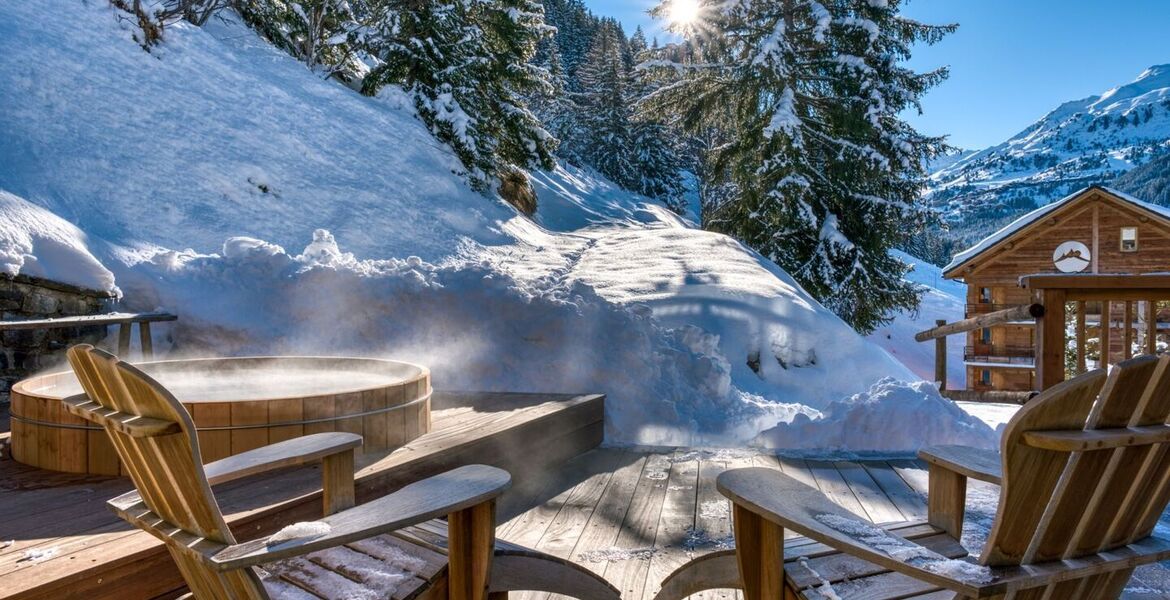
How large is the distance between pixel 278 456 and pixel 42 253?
13.9 ft

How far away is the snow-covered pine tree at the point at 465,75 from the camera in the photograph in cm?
1353

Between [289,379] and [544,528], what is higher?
[289,379]

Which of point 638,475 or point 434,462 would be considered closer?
point 434,462

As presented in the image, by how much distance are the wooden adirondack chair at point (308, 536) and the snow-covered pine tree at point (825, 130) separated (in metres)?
11.7

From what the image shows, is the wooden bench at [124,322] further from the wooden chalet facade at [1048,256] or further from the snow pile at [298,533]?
the wooden chalet facade at [1048,256]

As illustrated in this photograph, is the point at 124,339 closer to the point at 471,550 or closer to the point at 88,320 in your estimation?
the point at 88,320

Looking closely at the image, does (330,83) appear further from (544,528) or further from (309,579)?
(309,579)

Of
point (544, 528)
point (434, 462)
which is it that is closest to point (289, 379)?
point (434, 462)

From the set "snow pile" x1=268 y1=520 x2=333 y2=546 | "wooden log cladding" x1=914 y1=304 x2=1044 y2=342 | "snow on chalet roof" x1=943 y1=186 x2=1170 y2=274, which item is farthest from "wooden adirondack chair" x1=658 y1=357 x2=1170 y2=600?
"snow on chalet roof" x1=943 y1=186 x2=1170 y2=274

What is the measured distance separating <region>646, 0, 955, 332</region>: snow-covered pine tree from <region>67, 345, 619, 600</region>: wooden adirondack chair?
38.5 feet

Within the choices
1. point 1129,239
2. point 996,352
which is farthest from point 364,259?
point 1129,239

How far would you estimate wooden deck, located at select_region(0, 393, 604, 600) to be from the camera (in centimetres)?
187

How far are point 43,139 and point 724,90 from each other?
34.9 ft

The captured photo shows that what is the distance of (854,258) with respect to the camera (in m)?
13.0
